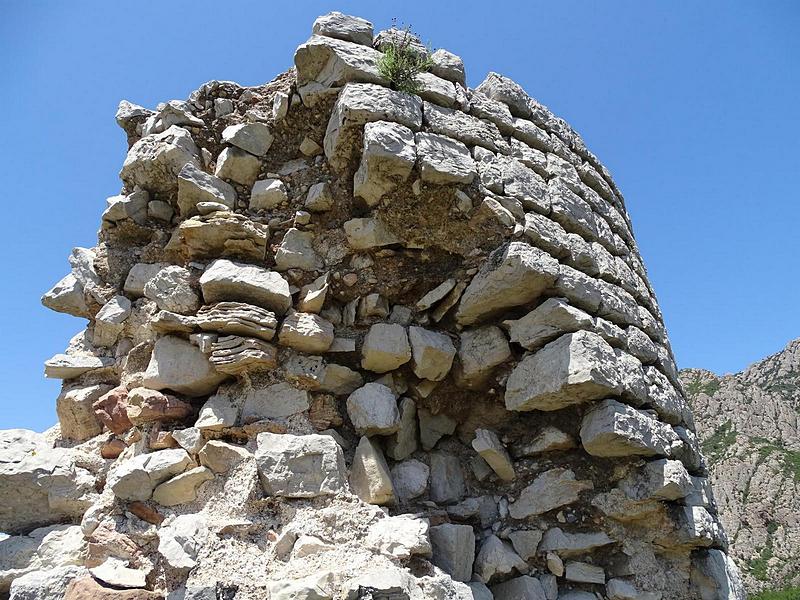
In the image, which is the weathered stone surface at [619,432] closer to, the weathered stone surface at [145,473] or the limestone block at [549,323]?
the limestone block at [549,323]

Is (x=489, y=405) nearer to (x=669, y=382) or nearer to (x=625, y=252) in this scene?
(x=669, y=382)

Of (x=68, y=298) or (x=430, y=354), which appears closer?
(x=430, y=354)

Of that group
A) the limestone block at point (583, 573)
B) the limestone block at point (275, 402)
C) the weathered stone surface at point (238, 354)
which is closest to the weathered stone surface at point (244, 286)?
the weathered stone surface at point (238, 354)

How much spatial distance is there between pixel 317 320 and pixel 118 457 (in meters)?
1.74

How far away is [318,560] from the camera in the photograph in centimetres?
292

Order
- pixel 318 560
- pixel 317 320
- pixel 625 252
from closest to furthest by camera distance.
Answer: pixel 318 560 < pixel 317 320 < pixel 625 252

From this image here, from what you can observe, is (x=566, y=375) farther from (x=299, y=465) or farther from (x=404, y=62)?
(x=404, y=62)

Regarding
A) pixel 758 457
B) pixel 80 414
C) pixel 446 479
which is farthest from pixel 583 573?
pixel 758 457

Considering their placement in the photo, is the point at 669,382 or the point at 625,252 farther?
the point at 625,252

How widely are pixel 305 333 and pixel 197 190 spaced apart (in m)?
1.48

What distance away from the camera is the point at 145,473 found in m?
3.38

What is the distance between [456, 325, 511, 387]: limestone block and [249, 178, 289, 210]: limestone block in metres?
1.82

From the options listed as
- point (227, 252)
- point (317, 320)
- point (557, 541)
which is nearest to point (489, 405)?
point (557, 541)

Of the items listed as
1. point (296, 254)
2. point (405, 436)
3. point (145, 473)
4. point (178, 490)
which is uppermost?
point (296, 254)
